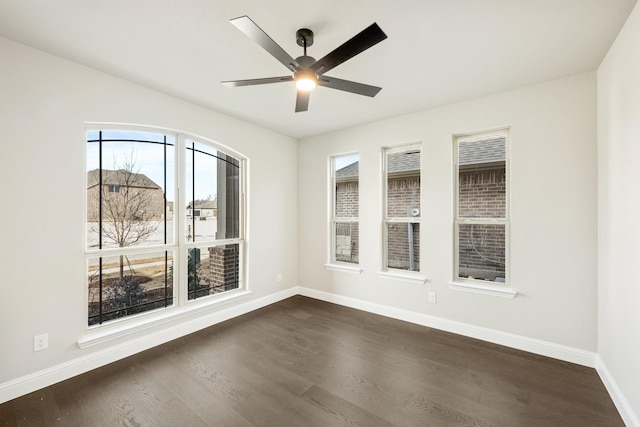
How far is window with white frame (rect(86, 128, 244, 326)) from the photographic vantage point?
2803 millimetres

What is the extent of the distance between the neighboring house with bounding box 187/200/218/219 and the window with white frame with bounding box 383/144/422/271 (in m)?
2.34

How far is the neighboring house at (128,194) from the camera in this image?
2764mm

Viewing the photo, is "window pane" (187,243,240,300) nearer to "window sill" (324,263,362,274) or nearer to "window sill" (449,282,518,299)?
"window sill" (324,263,362,274)

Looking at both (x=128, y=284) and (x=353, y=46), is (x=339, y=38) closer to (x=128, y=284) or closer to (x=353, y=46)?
(x=353, y=46)

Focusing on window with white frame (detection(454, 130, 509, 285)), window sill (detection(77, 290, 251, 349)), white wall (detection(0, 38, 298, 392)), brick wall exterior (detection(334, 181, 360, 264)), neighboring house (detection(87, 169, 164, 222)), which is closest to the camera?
white wall (detection(0, 38, 298, 392))

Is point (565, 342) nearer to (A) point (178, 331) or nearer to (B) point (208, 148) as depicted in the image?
(A) point (178, 331)

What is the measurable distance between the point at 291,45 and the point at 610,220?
2.93 metres

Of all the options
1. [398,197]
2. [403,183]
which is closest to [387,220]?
[398,197]

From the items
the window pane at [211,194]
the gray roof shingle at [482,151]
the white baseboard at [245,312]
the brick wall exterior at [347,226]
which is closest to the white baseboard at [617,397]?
the white baseboard at [245,312]

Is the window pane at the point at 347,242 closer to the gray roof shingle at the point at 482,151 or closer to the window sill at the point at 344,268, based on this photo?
the window sill at the point at 344,268

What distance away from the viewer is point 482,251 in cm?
332

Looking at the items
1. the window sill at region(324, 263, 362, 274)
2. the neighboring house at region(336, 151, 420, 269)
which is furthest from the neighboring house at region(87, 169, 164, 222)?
the neighboring house at region(336, 151, 420, 269)

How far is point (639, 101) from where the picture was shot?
1.81m

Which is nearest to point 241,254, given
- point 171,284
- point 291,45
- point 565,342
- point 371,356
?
point 171,284
